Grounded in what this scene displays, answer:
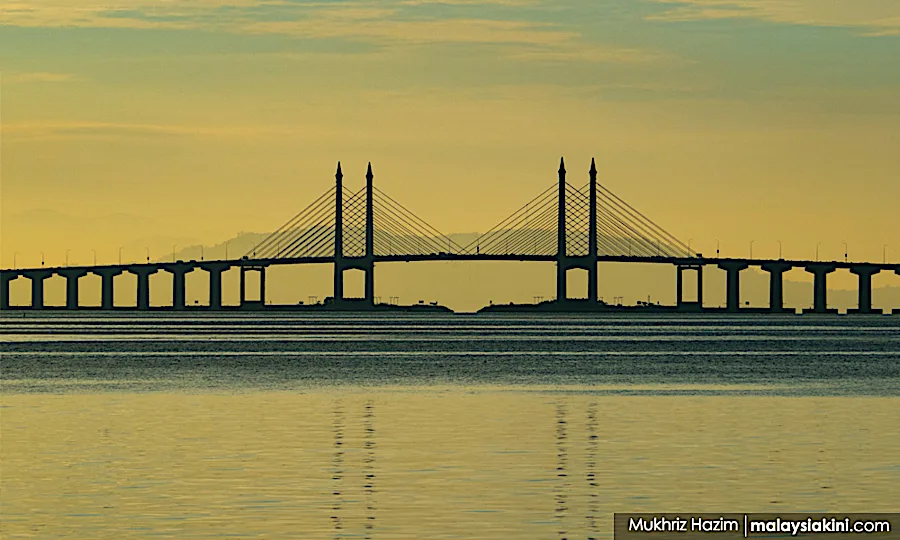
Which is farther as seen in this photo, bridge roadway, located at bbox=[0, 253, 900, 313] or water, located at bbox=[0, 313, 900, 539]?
bridge roadway, located at bbox=[0, 253, 900, 313]

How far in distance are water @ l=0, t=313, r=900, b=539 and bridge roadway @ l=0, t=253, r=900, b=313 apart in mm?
105810

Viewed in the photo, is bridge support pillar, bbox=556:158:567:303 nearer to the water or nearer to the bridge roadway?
the bridge roadway

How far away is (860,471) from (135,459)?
8.72m

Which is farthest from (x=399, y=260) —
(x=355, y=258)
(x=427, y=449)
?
(x=427, y=449)

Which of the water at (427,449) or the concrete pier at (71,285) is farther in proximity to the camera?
the concrete pier at (71,285)

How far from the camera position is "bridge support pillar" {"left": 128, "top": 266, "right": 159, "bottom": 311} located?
6742 inches

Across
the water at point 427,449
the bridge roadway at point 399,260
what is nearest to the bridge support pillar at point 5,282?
the bridge roadway at point 399,260

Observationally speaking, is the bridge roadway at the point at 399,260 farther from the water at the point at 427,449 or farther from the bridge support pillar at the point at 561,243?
the water at the point at 427,449

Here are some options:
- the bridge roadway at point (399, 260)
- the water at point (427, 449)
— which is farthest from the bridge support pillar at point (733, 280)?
the water at point (427, 449)

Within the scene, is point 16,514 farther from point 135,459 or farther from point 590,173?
point 590,173

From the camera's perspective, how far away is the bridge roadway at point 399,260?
15812 cm

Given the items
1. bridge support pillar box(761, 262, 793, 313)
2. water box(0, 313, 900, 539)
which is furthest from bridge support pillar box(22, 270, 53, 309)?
water box(0, 313, 900, 539)

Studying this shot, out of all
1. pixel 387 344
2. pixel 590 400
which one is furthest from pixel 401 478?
pixel 387 344

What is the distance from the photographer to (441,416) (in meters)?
32.2
